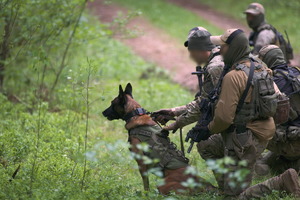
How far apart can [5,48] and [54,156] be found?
3.18m

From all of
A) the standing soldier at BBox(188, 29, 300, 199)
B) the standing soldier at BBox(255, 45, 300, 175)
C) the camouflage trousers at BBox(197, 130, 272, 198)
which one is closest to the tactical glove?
the standing soldier at BBox(188, 29, 300, 199)

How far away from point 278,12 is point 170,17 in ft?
18.5

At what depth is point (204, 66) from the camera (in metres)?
5.51

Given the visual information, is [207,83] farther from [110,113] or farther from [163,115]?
[110,113]

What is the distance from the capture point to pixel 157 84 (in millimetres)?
12656

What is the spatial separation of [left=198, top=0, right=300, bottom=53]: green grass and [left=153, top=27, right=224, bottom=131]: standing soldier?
1382 cm

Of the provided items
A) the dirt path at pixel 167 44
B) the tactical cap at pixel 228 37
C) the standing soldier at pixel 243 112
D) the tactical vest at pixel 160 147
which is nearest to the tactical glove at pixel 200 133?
the standing soldier at pixel 243 112

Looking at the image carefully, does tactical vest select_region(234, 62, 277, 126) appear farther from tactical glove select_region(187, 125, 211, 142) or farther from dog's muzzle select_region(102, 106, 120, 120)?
dog's muzzle select_region(102, 106, 120, 120)

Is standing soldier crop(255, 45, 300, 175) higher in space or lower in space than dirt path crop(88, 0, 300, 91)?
higher

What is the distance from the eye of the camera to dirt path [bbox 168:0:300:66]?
21.8m

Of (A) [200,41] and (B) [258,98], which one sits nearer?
(B) [258,98]

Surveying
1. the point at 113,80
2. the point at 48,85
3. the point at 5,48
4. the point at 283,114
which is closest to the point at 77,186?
the point at 283,114

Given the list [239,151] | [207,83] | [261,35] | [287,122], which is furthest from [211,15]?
[239,151]

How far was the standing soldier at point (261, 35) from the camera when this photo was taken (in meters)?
8.85
